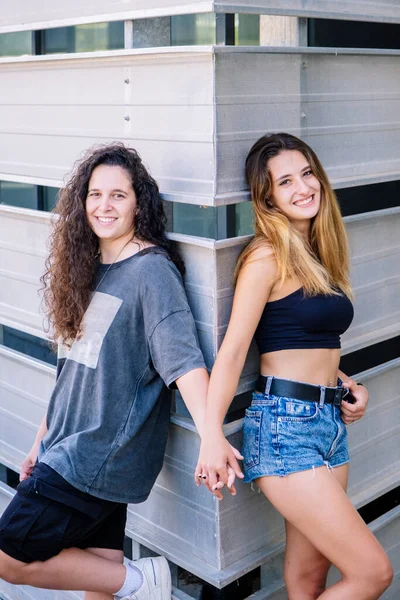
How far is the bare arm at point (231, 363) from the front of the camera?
244 cm

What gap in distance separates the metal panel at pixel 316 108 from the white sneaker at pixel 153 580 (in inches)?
46.7

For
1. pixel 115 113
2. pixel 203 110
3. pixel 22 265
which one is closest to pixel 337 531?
pixel 203 110

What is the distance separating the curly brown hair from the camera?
265 centimetres

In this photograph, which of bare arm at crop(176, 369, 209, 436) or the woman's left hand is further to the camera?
the woman's left hand

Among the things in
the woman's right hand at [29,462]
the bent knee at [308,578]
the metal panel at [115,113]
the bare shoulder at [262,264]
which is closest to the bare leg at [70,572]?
the woman's right hand at [29,462]

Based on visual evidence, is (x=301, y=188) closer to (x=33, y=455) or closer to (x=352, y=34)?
(x=352, y=34)

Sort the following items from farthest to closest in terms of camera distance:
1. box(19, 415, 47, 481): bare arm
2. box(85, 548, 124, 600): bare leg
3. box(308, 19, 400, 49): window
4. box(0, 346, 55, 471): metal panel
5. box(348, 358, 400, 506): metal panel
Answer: box(0, 346, 55, 471): metal panel, box(348, 358, 400, 506): metal panel, box(308, 19, 400, 49): window, box(19, 415, 47, 481): bare arm, box(85, 548, 124, 600): bare leg

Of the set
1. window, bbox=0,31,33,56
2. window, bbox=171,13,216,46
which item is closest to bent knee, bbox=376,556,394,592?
window, bbox=171,13,216,46

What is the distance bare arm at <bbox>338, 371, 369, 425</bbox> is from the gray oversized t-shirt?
546 millimetres

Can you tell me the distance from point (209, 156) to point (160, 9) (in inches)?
18.2

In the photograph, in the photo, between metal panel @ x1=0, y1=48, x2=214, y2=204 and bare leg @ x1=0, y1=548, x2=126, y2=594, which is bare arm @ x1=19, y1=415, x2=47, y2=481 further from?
metal panel @ x1=0, y1=48, x2=214, y2=204

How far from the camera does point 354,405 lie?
2.79 m

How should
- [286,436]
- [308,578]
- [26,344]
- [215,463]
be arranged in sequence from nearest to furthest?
[215,463]
[286,436]
[308,578]
[26,344]

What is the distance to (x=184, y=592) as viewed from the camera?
2.99m
